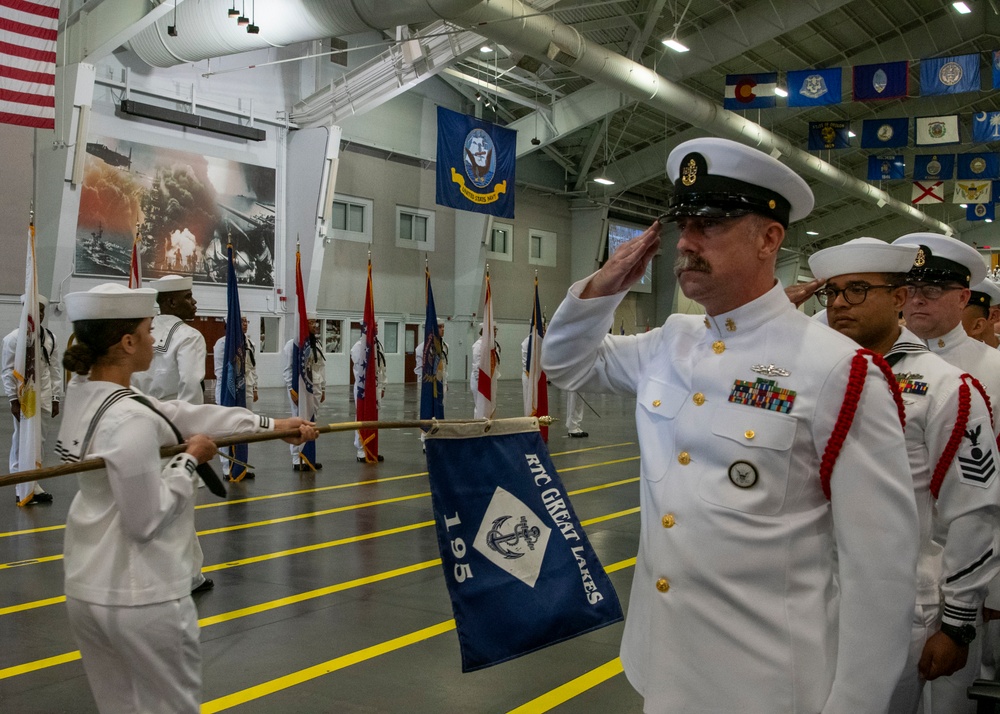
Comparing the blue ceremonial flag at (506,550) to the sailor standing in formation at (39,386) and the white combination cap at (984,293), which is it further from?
the sailor standing in formation at (39,386)

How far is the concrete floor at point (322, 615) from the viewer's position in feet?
13.1

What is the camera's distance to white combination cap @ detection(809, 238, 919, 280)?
2779mm

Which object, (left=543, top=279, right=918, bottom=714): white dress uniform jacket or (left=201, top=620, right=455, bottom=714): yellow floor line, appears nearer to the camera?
(left=543, top=279, right=918, bottom=714): white dress uniform jacket

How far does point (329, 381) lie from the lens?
89.4ft

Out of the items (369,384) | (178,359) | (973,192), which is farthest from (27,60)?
(973,192)

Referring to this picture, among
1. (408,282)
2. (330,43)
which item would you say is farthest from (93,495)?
(408,282)

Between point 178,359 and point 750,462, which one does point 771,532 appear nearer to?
point 750,462

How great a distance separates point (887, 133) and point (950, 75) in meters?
4.35

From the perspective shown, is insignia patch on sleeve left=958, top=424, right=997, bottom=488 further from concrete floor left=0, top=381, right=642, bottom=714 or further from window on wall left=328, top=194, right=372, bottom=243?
window on wall left=328, top=194, right=372, bottom=243

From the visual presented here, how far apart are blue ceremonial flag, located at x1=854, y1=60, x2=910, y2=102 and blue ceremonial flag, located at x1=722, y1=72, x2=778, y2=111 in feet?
5.24

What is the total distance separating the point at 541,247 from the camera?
3316 centimetres

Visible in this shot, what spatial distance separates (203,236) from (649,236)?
2247 centimetres

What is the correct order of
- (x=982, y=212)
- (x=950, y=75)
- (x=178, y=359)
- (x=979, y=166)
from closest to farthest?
(x=178, y=359) < (x=950, y=75) < (x=979, y=166) < (x=982, y=212)

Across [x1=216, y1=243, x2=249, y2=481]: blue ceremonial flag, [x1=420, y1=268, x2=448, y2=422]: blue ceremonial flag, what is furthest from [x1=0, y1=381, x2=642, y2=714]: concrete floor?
[x1=420, y1=268, x2=448, y2=422]: blue ceremonial flag
